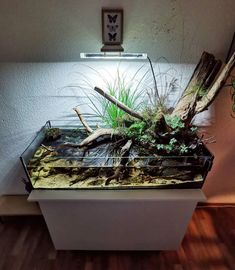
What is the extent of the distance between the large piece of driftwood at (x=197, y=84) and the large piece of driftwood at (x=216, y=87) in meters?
0.04

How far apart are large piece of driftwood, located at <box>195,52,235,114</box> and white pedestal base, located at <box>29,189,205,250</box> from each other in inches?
18.4

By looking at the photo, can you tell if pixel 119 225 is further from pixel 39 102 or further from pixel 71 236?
pixel 39 102

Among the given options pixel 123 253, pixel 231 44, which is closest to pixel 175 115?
pixel 231 44

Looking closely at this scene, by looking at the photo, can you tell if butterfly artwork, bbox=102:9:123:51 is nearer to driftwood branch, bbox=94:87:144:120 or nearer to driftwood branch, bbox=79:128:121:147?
driftwood branch, bbox=94:87:144:120

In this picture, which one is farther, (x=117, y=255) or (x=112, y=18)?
(x=117, y=255)

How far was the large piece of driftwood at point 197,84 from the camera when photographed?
4.15ft

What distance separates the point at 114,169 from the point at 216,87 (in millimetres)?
698


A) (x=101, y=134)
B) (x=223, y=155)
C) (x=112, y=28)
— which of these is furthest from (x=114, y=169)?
(x=223, y=155)

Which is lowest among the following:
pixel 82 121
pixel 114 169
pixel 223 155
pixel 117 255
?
pixel 117 255

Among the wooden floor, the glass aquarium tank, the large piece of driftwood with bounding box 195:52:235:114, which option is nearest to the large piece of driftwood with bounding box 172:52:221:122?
the large piece of driftwood with bounding box 195:52:235:114

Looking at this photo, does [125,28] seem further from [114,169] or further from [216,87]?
[114,169]

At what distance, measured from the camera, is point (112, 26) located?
1277 millimetres

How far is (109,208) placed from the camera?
49.8 inches

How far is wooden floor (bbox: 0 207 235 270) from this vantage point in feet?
4.72
